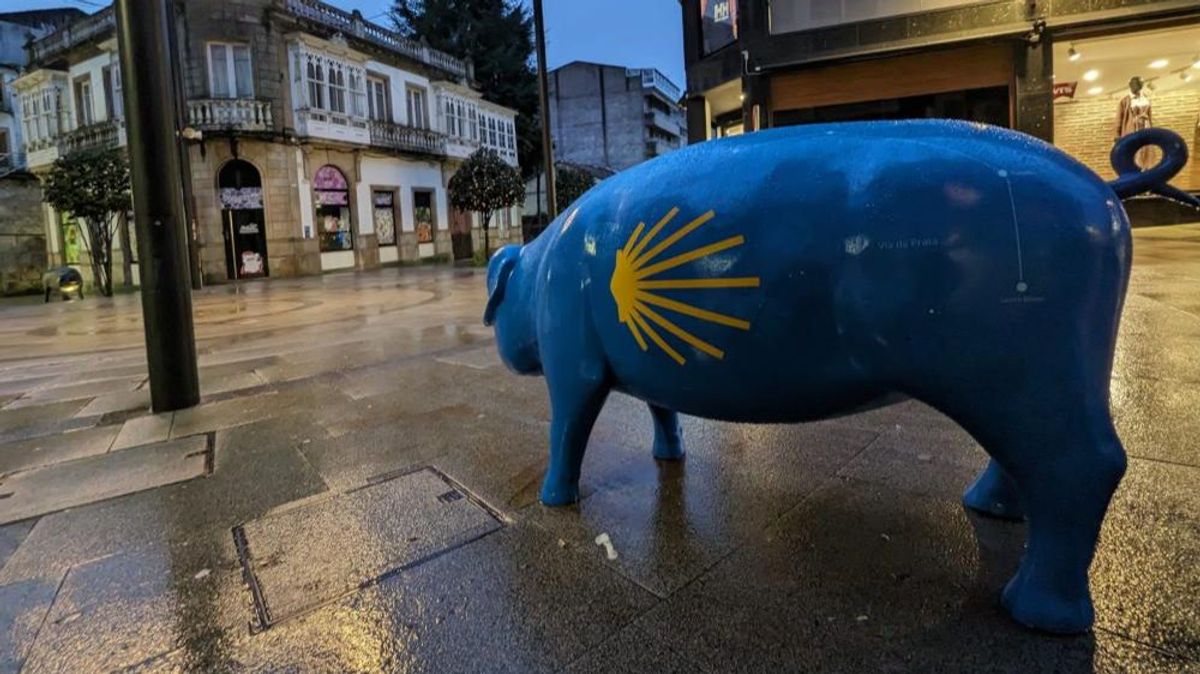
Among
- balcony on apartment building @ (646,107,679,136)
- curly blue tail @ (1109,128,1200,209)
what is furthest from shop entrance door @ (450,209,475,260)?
curly blue tail @ (1109,128,1200,209)

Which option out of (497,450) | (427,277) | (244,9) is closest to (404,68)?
(244,9)

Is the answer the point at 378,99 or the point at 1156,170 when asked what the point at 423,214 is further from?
the point at 1156,170

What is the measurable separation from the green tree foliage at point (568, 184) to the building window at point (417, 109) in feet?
23.4

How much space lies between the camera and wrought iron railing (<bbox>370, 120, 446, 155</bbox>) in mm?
29641

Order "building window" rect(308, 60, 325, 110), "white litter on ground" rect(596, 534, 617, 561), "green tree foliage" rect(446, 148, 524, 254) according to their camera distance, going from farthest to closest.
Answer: "green tree foliage" rect(446, 148, 524, 254)
"building window" rect(308, 60, 325, 110)
"white litter on ground" rect(596, 534, 617, 561)

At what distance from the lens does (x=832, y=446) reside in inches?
146

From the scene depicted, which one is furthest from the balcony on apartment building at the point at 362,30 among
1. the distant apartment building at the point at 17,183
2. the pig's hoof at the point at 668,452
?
the pig's hoof at the point at 668,452

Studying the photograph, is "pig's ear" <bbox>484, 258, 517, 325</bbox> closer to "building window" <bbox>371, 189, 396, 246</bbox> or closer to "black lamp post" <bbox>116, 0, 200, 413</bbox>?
"black lamp post" <bbox>116, 0, 200, 413</bbox>

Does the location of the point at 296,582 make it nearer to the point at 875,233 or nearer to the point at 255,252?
the point at 875,233

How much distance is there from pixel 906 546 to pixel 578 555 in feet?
3.90

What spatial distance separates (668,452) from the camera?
11.9 ft

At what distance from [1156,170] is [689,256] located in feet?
4.70

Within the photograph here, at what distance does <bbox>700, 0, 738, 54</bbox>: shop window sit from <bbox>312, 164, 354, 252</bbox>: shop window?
17.1m

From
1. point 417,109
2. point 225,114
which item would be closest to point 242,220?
point 225,114
